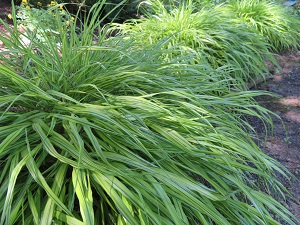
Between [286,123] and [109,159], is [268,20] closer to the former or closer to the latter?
[286,123]

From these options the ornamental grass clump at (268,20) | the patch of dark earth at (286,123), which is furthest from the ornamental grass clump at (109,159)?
the ornamental grass clump at (268,20)

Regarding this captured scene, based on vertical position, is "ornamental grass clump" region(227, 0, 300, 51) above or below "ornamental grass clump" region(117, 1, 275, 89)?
below

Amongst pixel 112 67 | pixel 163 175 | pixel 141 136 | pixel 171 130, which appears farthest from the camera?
pixel 112 67

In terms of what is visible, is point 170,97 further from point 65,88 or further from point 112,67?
point 65,88

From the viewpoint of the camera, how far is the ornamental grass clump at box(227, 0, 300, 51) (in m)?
4.88

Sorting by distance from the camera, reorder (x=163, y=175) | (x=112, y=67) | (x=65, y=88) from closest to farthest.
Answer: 1. (x=163, y=175)
2. (x=65, y=88)
3. (x=112, y=67)

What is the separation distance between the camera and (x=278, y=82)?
4191 mm

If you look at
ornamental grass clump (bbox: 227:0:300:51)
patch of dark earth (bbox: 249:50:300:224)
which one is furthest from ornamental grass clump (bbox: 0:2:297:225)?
ornamental grass clump (bbox: 227:0:300:51)

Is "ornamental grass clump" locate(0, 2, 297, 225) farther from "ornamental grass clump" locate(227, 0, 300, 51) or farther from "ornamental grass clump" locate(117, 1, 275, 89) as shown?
"ornamental grass clump" locate(227, 0, 300, 51)

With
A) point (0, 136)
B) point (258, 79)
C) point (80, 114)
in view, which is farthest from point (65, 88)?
point (258, 79)

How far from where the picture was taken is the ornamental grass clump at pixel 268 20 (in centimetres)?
488

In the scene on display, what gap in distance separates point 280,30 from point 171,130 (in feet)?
13.4

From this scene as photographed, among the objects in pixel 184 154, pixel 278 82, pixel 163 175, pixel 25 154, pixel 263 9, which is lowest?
pixel 278 82

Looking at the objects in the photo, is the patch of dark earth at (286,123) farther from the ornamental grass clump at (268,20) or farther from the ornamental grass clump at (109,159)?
the ornamental grass clump at (109,159)
